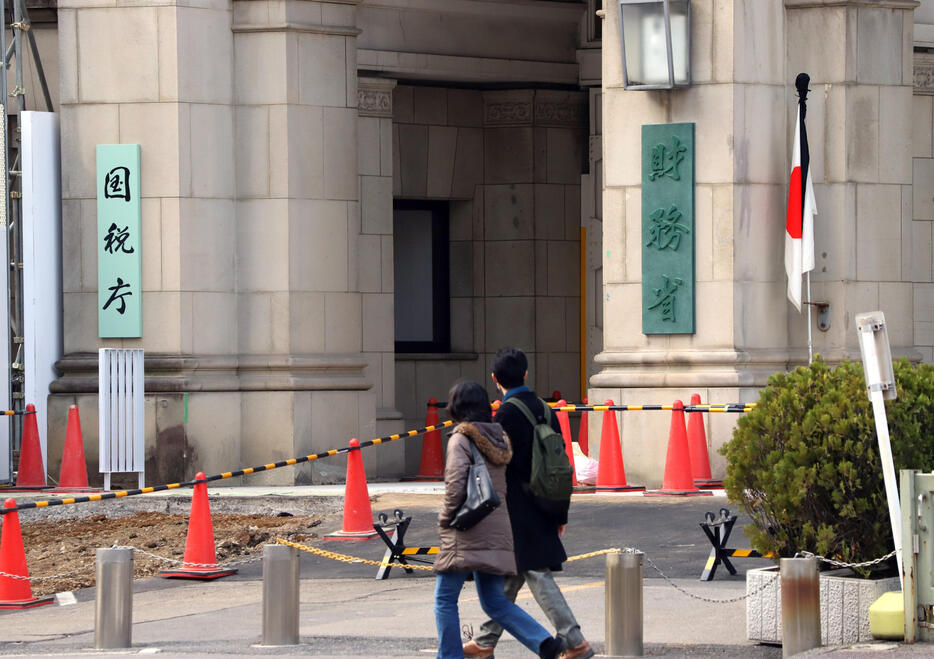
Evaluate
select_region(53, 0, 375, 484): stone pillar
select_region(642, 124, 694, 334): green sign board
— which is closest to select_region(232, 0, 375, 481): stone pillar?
select_region(53, 0, 375, 484): stone pillar

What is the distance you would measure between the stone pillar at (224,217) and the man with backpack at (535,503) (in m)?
9.27

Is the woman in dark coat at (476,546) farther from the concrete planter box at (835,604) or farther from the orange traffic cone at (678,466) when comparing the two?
the orange traffic cone at (678,466)

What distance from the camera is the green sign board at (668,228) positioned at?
1744cm

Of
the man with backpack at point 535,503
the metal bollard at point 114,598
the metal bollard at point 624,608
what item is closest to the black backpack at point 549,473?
the man with backpack at point 535,503

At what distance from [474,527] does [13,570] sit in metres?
4.75

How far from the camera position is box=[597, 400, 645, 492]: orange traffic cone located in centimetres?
1678

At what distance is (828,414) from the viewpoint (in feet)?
31.4

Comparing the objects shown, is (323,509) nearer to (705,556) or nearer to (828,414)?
(705,556)

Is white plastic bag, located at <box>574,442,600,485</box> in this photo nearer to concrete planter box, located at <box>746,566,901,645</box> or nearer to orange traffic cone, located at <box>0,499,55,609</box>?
orange traffic cone, located at <box>0,499,55,609</box>

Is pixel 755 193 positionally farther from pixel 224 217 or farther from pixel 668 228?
pixel 224 217

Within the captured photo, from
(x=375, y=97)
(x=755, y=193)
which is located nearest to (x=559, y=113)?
(x=375, y=97)

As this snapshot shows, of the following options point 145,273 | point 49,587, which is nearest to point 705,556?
point 49,587

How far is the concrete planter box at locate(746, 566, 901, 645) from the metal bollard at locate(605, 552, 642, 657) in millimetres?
742

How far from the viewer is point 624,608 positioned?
9594mm
